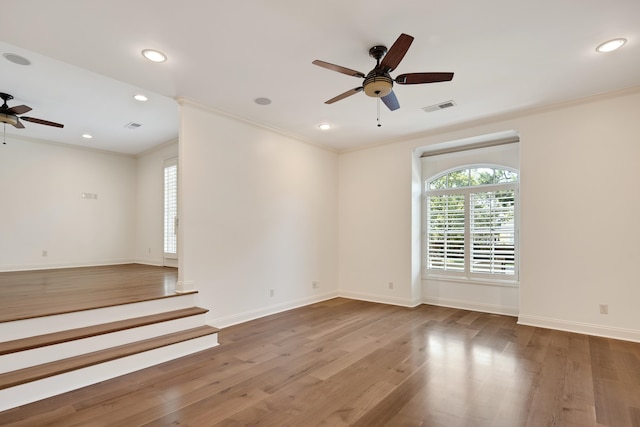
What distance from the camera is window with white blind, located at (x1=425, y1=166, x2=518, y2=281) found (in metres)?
4.94

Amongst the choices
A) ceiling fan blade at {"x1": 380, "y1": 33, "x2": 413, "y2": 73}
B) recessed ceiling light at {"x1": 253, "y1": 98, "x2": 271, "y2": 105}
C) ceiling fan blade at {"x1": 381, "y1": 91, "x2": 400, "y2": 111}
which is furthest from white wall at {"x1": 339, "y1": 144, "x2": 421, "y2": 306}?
ceiling fan blade at {"x1": 380, "y1": 33, "x2": 413, "y2": 73}

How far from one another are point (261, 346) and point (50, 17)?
351 cm

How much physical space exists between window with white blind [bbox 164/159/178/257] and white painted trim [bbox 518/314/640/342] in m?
6.34

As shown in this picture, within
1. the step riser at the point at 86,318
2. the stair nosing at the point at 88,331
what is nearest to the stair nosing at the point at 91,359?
the stair nosing at the point at 88,331

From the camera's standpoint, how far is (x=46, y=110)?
4.91m

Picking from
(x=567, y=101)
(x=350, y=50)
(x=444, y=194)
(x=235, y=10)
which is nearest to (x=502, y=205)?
(x=444, y=194)

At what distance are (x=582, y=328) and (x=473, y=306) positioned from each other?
1433 mm

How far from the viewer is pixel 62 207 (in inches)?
269

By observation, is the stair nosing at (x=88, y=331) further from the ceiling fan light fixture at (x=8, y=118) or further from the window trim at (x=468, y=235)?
the window trim at (x=468, y=235)

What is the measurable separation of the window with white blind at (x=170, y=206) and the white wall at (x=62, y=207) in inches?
61.6

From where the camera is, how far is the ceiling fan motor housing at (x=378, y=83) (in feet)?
9.42

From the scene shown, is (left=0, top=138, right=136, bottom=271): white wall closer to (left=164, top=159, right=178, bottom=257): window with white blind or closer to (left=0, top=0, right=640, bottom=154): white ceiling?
(left=164, top=159, right=178, bottom=257): window with white blind

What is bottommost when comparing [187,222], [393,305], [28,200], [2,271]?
[393,305]

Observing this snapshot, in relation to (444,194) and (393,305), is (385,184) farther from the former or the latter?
(393,305)
